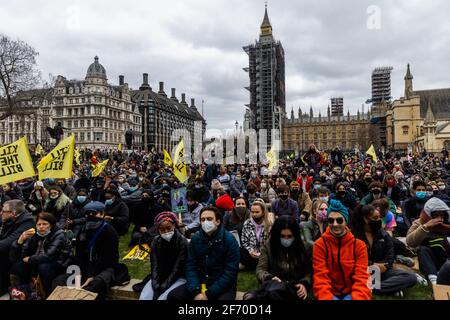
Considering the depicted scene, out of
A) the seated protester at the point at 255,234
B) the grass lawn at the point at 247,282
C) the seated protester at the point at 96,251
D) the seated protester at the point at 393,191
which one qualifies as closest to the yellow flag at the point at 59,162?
the grass lawn at the point at 247,282

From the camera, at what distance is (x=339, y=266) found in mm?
3939

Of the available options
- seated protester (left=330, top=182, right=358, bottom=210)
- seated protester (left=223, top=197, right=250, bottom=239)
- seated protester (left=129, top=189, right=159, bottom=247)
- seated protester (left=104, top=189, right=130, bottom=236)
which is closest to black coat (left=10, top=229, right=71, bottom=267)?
seated protester (left=104, top=189, right=130, bottom=236)

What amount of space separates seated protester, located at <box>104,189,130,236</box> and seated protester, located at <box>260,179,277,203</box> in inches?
151

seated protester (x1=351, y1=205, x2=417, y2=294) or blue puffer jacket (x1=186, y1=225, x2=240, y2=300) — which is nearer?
blue puffer jacket (x1=186, y1=225, x2=240, y2=300)

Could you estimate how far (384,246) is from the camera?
15.6ft

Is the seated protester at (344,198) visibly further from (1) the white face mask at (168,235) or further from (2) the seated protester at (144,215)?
(1) the white face mask at (168,235)

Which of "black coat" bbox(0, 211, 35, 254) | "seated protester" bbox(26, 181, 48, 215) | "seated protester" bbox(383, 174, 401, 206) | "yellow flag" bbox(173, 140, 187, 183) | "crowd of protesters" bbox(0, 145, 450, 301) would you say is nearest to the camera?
"crowd of protesters" bbox(0, 145, 450, 301)

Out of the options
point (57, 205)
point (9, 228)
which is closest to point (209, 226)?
point (9, 228)

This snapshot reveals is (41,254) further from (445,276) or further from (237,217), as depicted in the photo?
(445,276)

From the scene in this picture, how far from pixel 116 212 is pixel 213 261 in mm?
3882

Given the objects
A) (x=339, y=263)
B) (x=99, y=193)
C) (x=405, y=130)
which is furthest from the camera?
(x=405, y=130)

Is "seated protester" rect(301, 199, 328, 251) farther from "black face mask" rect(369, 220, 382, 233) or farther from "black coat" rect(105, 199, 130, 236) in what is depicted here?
"black coat" rect(105, 199, 130, 236)

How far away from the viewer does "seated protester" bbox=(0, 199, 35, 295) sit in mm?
4969

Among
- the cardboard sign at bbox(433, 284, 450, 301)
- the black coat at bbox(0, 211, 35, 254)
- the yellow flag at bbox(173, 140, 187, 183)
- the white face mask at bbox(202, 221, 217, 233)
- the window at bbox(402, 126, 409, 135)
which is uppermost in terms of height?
the window at bbox(402, 126, 409, 135)
